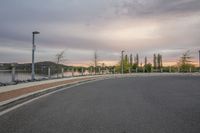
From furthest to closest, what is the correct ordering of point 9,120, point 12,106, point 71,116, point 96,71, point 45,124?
point 96,71 < point 12,106 < point 71,116 < point 9,120 < point 45,124

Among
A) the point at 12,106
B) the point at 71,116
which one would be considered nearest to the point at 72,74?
the point at 12,106

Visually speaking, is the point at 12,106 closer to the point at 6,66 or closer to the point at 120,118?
the point at 120,118

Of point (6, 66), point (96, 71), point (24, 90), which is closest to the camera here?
point (24, 90)

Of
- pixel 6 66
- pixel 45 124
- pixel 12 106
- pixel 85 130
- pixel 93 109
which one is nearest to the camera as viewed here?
pixel 85 130

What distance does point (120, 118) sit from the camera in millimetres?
9070

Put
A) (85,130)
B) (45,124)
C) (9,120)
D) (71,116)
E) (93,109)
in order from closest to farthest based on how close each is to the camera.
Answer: (85,130) → (45,124) → (9,120) → (71,116) → (93,109)

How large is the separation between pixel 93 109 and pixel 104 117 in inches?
71.3

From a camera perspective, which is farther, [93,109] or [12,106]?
[12,106]

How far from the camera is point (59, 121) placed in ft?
28.1

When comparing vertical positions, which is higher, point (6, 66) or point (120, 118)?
point (6, 66)

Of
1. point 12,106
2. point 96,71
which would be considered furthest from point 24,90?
point 96,71

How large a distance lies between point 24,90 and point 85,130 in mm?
9271

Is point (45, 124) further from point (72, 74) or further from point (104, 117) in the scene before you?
point (72, 74)

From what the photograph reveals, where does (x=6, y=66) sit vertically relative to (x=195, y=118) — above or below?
above
